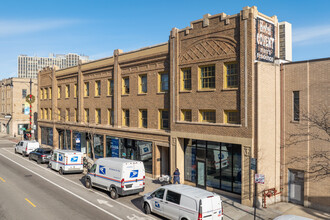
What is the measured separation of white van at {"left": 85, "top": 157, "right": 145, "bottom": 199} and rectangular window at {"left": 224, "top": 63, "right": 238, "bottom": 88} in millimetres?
8274

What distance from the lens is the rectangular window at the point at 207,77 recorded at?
19978 millimetres

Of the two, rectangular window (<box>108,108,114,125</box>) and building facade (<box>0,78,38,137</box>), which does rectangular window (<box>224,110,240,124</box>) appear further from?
building facade (<box>0,78,38,137</box>)

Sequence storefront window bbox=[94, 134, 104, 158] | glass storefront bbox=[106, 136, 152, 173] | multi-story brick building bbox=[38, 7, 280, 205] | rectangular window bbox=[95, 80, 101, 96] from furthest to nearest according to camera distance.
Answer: rectangular window bbox=[95, 80, 101, 96], storefront window bbox=[94, 134, 104, 158], glass storefront bbox=[106, 136, 152, 173], multi-story brick building bbox=[38, 7, 280, 205]

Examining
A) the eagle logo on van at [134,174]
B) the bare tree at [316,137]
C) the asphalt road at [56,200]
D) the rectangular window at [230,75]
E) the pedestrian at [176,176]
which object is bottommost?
the asphalt road at [56,200]

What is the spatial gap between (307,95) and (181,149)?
10.1 meters

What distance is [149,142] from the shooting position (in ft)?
82.2

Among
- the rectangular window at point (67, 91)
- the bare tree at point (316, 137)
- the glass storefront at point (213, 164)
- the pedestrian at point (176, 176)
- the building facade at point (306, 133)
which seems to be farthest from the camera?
the rectangular window at point (67, 91)

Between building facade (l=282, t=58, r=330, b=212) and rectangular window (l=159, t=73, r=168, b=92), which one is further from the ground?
rectangular window (l=159, t=73, r=168, b=92)

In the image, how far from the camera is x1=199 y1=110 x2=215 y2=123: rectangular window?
65.8 ft

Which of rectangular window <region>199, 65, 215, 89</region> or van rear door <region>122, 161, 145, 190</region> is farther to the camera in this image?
rectangular window <region>199, 65, 215, 89</region>

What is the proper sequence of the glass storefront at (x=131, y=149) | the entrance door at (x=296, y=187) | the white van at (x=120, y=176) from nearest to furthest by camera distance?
the entrance door at (x=296, y=187)
the white van at (x=120, y=176)
the glass storefront at (x=131, y=149)

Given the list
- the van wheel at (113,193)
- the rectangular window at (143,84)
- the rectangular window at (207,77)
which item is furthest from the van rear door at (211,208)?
the rectangular window at (143,84)

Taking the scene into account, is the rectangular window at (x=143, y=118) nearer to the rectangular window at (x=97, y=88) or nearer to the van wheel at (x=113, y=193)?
the rectangular window at (x=97, y=88)

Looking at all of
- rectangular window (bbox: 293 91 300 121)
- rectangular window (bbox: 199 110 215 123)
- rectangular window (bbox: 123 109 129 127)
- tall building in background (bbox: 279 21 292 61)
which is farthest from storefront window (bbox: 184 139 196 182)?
tall building in background (bbox: 279 21 292 61)
